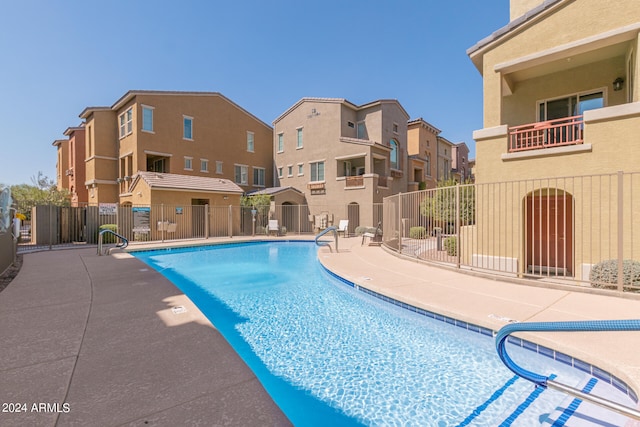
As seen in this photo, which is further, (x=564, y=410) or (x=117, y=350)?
(x=117, y=350)

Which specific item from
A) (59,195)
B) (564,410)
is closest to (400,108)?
(564,410)

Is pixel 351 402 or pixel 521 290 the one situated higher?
pixel 521 290

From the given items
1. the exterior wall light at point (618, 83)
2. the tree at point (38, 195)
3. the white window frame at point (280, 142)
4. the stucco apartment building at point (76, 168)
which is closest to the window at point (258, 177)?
the white window frame at point (280, 142)

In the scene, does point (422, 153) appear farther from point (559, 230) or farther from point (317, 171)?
point (559, 230)

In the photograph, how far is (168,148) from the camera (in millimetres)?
23234

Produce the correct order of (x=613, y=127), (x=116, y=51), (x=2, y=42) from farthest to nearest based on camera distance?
(x=116, y=51), (x=2, y=42), (x=613, y=127)

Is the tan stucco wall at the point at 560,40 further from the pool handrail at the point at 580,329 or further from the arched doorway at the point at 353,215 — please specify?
the arched doorway at the point at 353,215

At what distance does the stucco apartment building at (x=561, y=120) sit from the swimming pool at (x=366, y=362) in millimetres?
3668

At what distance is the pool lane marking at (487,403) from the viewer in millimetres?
2961

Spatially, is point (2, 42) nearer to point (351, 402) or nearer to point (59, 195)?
point (351, 402)

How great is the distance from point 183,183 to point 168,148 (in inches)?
212

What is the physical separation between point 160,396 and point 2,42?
669 inches

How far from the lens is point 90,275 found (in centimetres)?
781

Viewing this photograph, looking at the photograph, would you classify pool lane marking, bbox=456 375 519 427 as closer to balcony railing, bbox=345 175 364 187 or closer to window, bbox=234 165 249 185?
balcony railing, bbox=345 175 364 187
